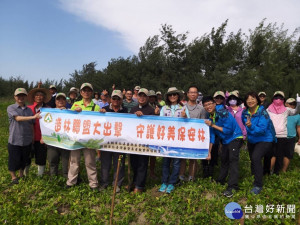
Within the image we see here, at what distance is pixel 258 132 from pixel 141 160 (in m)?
2.45

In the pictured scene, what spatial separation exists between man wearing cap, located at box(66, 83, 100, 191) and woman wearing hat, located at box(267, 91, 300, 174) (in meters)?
4.32

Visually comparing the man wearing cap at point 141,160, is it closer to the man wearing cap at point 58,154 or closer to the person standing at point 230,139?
the person standing at point 230,139

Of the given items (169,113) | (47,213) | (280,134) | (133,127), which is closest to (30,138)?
(47,213)

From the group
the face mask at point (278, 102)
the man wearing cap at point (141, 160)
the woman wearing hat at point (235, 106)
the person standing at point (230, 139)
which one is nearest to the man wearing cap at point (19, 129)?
the man wearing cap at point (141, 160)

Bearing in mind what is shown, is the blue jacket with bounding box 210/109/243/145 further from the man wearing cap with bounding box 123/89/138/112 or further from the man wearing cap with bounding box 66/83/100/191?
the man wearing cap with bounding box 123/89/138/112

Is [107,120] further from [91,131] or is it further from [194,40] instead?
[194,40]

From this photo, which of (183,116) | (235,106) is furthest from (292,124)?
(183,116)

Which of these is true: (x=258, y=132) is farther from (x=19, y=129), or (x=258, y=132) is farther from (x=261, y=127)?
(x=19, y=129)

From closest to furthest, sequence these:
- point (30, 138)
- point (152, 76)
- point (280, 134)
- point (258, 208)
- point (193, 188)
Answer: point (258, 208) < point (193, 188) < point (30, 138) < point (280, 134) < point (152, 76)

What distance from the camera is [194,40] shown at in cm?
2512

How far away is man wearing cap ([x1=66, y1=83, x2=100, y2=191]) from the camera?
187 inches

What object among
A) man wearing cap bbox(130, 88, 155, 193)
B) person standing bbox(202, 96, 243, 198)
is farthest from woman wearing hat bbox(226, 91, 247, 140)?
man wearing cap bbox(130, 88, 155, 193)

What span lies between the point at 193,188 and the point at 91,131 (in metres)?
2.52

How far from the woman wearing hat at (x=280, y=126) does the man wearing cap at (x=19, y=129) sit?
5643mm
